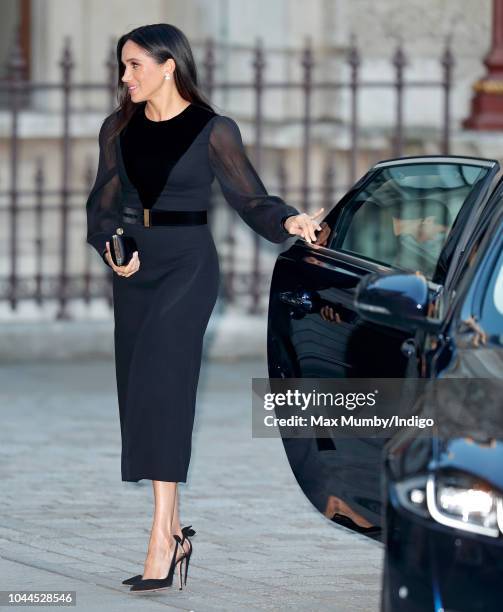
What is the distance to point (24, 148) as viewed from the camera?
13414 millimetres

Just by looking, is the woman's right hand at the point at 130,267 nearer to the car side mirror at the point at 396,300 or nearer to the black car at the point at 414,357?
the black car at the point at 414,357

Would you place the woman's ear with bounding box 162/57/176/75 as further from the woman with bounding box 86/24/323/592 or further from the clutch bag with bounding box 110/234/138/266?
the clutch bag with bounding box 110/234/138/266

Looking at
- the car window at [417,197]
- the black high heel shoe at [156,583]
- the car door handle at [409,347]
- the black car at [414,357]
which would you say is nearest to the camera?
the black car at [414,357]

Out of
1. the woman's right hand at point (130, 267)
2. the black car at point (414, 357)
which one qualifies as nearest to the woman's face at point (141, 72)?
the woman's right hand at point (130, 267)

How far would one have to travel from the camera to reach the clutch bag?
5.80 m

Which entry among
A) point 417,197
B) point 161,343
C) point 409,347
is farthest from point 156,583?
point 417,197

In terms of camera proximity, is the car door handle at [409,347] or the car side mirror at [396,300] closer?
the car side mirror at [396,300]

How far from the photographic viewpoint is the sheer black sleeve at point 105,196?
19.5 ft

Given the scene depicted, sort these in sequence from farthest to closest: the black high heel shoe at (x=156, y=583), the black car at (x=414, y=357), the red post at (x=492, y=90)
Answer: the red post at (x=492, y=90)
the black high heel shoe at (x=156, y=583)
the black car at (x=414, y=357)

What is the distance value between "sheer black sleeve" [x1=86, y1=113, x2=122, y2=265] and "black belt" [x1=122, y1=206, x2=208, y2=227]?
0.39 feet

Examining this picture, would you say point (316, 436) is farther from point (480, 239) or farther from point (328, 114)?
point (328, 114)

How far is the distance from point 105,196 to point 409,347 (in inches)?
46.3

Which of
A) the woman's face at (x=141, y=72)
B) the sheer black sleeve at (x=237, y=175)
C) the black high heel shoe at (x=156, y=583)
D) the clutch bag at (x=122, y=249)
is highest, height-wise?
the woman's face at (x=141, y=72)

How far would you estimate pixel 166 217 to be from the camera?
5855 millimetres
